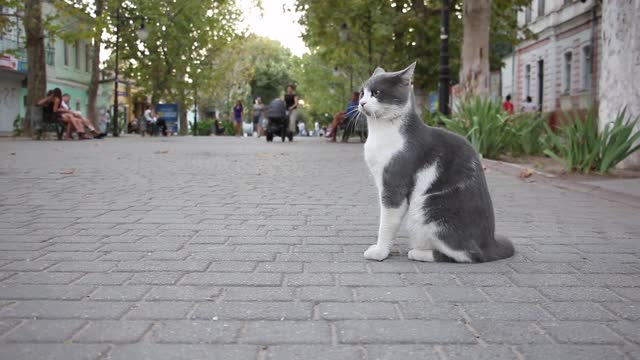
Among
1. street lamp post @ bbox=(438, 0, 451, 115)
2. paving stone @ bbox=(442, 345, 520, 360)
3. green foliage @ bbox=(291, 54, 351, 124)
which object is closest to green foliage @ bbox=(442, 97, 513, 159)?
street lamp post @ bbox=(438, 0, 451, 115)

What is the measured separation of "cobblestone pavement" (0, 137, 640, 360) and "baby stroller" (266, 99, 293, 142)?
17.8 m

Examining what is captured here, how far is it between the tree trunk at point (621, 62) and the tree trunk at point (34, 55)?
20.9m

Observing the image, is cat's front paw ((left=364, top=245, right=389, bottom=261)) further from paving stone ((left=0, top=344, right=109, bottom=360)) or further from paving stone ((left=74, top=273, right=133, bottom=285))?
paving stone ((left=0, top=344, right=109, bottom=360))

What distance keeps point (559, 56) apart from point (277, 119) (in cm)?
1848

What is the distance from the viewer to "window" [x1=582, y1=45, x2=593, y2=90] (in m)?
31.9

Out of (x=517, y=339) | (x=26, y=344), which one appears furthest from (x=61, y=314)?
(x=517, y=339)

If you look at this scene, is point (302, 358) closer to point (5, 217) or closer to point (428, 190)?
point (428, 190)

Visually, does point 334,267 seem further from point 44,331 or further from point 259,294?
point 44,331

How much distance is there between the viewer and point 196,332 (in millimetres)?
2756

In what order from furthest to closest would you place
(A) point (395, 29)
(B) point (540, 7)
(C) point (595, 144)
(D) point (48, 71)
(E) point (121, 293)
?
(D) point (48, 71) → (B) point (540, 7) → (A) point (395, 29) → (C) point (595, 144) → (E) point (121, 293)

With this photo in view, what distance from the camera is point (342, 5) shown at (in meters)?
24.1

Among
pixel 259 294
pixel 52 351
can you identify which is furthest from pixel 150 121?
pixel 52 351

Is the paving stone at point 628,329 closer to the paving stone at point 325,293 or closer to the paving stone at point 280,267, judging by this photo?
the paving stone at point 325,293

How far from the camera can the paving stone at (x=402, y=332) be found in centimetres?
269
